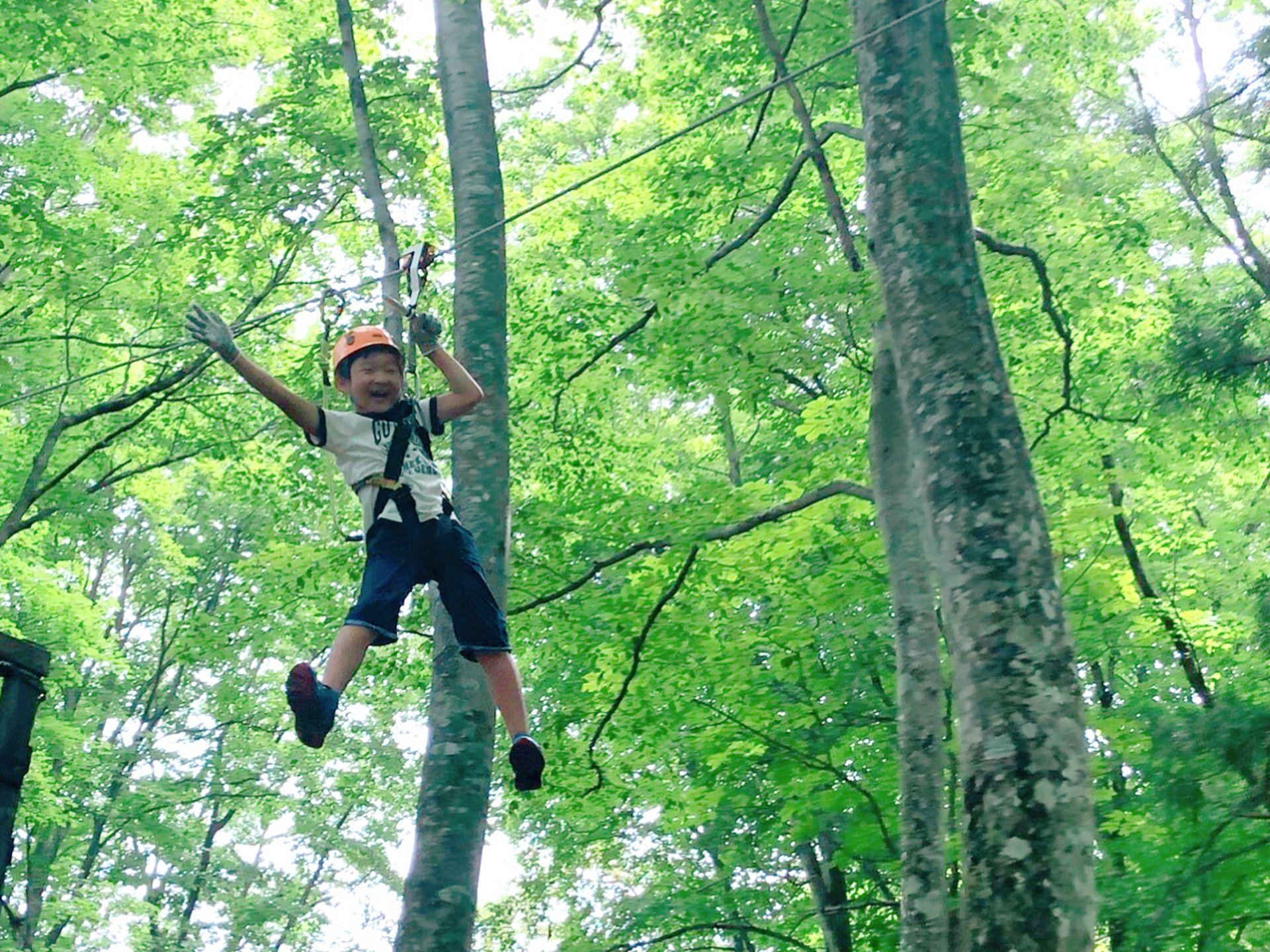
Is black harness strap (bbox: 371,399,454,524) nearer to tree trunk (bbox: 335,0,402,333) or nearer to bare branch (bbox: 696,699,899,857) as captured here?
tree trunk (bbox: 335,0,402,333)

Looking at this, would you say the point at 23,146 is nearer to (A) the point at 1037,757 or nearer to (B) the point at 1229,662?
(A) the point at 1037,757

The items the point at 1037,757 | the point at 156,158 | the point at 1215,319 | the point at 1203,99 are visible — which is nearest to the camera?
the point at 1037,757

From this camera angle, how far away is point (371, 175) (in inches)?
314

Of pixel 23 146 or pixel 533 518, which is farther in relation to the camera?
pixel 23 146

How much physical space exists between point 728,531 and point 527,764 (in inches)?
150

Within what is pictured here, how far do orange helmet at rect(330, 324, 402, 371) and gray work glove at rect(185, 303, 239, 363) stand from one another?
1.66 feet

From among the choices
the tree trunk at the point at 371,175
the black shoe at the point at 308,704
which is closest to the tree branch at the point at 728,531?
the tree trunk at the point at 371,175

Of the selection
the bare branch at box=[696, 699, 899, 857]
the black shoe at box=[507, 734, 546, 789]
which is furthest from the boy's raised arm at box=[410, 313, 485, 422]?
the bare branch at box=[696, 699, 899, 857]

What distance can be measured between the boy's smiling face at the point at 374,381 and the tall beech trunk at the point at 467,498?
4.07 feet

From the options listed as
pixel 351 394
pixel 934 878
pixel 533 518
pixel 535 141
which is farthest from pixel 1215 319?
pixel 535 141

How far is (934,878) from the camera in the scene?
6723mm

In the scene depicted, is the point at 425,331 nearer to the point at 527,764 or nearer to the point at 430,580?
the point at 430,580

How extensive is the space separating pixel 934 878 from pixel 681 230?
644 centimetres

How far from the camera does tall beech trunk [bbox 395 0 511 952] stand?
5145 mm
